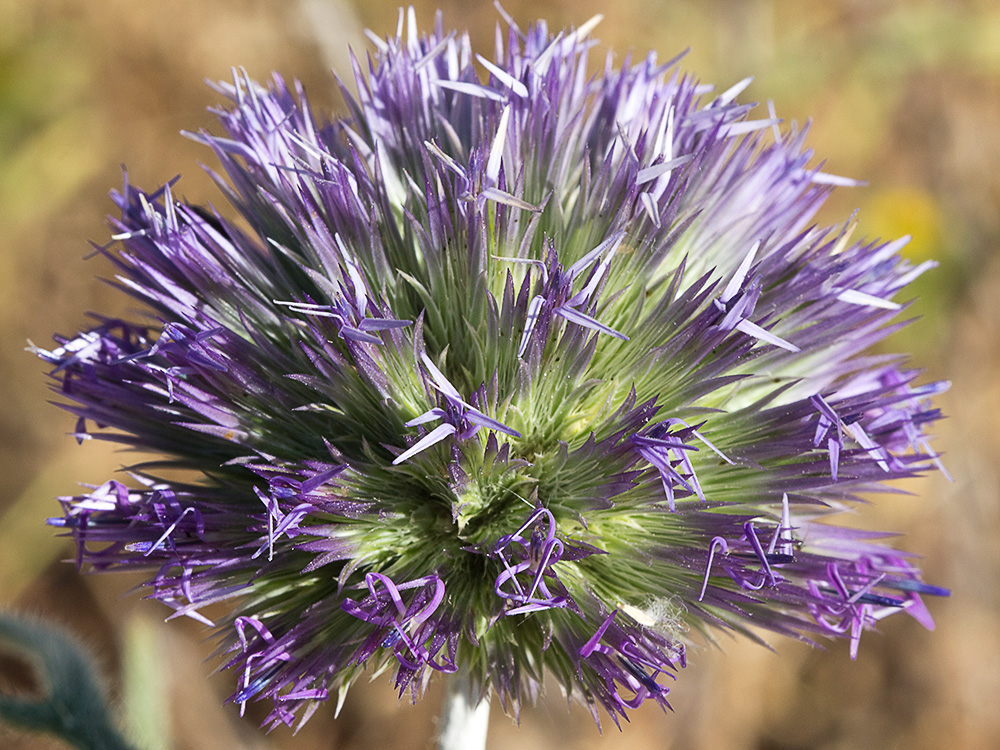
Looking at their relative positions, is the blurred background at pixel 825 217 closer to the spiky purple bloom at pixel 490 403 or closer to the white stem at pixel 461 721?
the spiky purple bloom at pixel 490 403

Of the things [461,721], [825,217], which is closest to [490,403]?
[461,721]

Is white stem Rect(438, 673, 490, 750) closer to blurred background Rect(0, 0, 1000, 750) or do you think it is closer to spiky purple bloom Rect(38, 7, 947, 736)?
spiky purple bloom Rect(38, 7, 947, 736)

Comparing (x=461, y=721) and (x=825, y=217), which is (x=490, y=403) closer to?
(x=461, y=721)

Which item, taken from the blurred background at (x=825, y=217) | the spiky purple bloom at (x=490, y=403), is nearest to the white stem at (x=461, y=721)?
the spiky purple bloom at (x=490, y=403)

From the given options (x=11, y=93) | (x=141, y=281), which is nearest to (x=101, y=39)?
(x=11, y=93)

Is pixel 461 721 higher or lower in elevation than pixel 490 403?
lower

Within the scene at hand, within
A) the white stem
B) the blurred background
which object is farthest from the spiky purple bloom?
the blurred background

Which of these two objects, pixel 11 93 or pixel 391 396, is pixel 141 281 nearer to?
pixel 391 396
